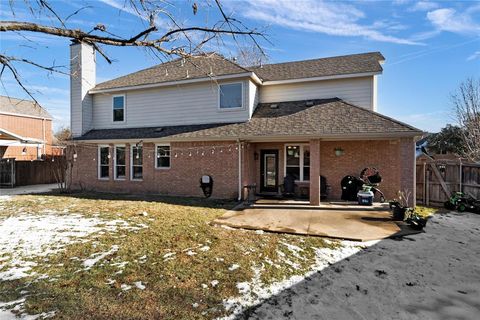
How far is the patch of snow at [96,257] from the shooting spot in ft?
15.5

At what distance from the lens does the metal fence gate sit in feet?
55.9

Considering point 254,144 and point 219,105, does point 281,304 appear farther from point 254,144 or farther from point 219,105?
point 219,105

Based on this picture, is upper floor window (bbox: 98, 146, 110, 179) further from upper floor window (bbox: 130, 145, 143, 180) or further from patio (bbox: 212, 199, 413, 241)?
patio (bbox: 212, 199, 413, 241)

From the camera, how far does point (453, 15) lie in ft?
28.7

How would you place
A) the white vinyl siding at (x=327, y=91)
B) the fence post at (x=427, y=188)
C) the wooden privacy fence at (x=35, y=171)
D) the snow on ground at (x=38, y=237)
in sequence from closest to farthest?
the snow on ground at (x=38, y=237)
the fence post at (x=427, y=188)
the white vinyl siding at (x=327, y=91)
the wooden privacy fence at (x=35, y=171)

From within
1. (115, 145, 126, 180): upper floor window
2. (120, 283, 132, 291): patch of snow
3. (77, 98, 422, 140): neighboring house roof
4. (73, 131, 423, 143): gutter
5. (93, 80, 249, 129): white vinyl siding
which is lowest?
(120, 283, 132, 291): patch of snow

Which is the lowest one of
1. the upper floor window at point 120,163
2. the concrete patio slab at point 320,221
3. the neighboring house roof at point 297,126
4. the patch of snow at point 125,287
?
the patch of snow at point 125,287

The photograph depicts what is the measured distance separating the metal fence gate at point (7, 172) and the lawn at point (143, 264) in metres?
11.6

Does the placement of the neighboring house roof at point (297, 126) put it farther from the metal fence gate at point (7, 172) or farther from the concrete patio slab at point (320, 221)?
the metal fence gate at point (7, 172)

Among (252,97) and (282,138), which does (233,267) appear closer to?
(282,138)

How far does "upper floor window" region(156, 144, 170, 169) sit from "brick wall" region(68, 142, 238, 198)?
0.24 m

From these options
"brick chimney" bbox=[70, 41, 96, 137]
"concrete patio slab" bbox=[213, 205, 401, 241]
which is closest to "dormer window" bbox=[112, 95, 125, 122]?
"brick chimney" bbox=[70, 41, 96, 137]

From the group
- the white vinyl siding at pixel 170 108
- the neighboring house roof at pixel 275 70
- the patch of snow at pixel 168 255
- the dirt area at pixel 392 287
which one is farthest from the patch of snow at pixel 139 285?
the neighboring house roof at pixel 275 70

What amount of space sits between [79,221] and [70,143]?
8310 mm
